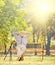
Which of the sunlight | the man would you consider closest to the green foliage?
the sunlight

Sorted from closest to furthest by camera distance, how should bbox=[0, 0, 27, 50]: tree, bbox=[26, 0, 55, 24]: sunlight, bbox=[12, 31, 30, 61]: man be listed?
bbox=[12, 31, 30, 61]: man → bbox=[0, 0, 27, 50]: tree → bbox=[26, 0, 55, 24]: sunlight

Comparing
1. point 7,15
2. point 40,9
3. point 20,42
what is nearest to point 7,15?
point 7,15

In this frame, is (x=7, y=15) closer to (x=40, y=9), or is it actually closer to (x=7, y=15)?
(x=7, y=15)

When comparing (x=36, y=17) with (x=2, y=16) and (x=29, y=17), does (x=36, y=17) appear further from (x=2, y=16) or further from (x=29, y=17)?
(x=2, y=16)

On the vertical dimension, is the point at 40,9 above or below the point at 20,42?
above

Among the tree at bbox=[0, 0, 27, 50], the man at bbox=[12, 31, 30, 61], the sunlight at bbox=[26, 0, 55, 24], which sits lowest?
the man at bbox=[12, 31, 30, 61]

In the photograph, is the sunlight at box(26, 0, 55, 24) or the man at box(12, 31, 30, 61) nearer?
the man at box(12, 31, 30, 61)

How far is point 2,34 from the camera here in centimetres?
3234

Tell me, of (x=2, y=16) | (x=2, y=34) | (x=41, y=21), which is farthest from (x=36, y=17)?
(x=2, y=16)

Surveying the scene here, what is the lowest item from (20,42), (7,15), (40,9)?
(20,42)

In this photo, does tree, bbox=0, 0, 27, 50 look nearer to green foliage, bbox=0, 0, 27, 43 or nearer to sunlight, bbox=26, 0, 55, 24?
green foliage, bbox=0, 0, 27, 43

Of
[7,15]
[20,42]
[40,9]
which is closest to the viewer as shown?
[20,42]

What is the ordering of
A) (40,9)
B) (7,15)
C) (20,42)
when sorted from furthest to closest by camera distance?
(40,9), (7,15), (20,42)

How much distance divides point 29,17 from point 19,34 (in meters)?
22.7
